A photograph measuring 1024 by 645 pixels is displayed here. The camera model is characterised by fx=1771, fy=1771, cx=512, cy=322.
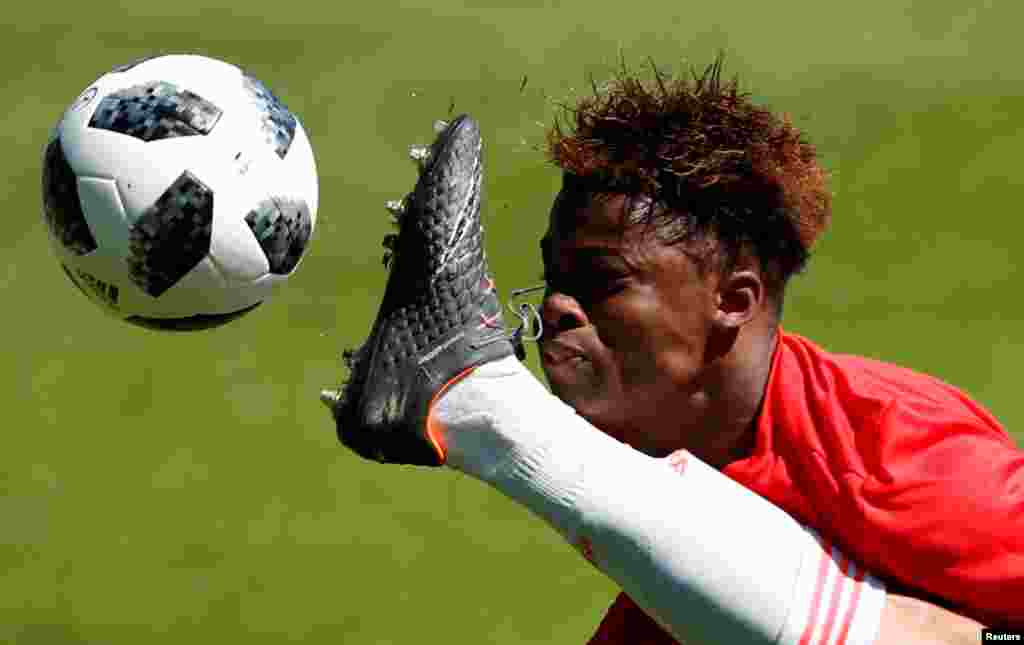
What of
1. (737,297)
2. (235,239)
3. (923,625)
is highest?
(737,297)

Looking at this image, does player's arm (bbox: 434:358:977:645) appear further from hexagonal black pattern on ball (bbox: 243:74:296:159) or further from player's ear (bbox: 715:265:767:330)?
hexagonal black pattern on ball (bbox: 243:74:296:159)

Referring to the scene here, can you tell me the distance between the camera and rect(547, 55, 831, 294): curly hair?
10.8 feet

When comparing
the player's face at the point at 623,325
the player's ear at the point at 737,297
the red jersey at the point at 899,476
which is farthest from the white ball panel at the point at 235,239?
the red jersey at the point at 899,476

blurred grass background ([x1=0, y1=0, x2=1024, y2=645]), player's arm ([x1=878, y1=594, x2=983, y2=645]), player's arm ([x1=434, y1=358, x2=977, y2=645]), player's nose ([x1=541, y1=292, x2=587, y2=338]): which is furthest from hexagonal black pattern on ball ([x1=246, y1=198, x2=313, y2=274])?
player's arm ([x1=878, y1=594, x2=983, y2=645])

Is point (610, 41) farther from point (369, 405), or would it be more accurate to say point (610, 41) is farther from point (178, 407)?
point (369, 405)

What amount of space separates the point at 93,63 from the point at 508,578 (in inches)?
113

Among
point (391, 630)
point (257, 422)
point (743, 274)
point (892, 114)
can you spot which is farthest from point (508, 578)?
point (892, 114)

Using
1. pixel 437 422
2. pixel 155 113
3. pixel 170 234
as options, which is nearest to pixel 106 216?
pixel 170 234

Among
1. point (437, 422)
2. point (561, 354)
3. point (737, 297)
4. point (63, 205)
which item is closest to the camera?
point (437, 422)

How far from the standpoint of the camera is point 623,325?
10.6 ft

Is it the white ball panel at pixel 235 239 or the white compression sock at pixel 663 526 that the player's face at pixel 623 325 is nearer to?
the white compression sock at pixel 663 526

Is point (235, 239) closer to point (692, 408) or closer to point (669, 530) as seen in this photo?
point (692, 408)

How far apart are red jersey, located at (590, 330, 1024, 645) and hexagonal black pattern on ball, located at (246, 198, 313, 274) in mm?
1025

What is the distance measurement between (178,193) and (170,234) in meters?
0.08
